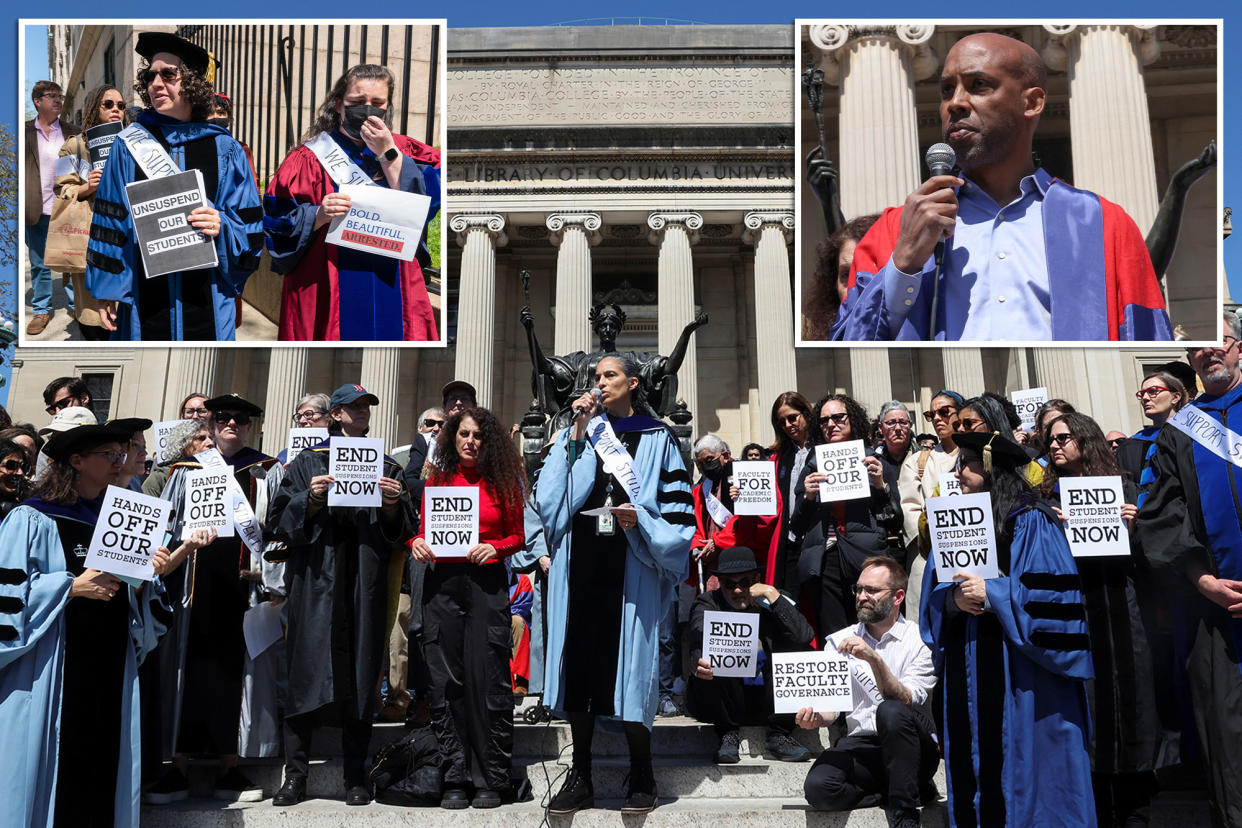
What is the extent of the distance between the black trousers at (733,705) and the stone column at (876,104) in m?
6.53

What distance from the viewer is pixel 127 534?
6.52 metres

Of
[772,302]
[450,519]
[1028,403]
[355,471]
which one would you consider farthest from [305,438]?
[772,302]

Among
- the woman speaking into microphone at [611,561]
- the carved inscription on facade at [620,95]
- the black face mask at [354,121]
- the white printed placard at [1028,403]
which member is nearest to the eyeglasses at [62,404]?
the black face mask at [354,121]

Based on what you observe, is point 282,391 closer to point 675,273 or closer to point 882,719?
point 675,273

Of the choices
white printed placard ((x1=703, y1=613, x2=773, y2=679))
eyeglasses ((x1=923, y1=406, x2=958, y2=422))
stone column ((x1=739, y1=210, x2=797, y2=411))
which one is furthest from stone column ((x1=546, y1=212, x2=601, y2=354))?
white printed placard ((x1=703, y1=613, x2=773, y2=679))

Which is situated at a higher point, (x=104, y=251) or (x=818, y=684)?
(x=104, y=251)

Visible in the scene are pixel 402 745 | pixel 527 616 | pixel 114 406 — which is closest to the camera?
pixel 402 745

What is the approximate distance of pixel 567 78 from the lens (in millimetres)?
29594

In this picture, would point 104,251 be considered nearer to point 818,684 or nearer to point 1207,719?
point 818,684

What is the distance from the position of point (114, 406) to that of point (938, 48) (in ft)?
59.2

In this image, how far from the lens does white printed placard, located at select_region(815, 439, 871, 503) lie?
8.77m

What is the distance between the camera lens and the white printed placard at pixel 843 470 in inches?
345

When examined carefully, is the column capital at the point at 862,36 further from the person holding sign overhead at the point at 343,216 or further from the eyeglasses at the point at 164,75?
the eyeglasses at the point at 164,75

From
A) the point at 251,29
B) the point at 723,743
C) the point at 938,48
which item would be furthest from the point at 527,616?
the point at 938,48
